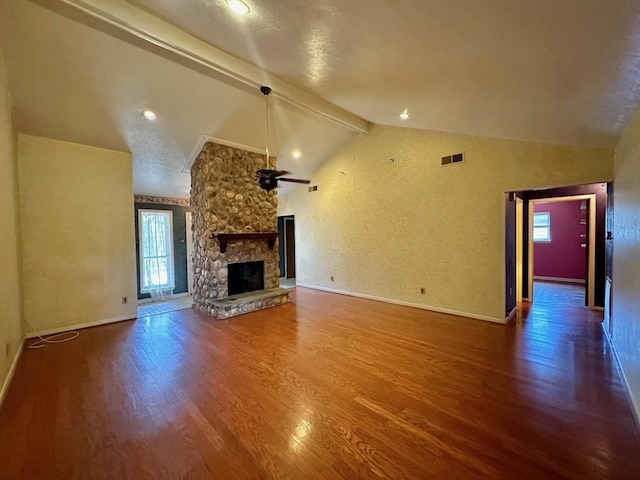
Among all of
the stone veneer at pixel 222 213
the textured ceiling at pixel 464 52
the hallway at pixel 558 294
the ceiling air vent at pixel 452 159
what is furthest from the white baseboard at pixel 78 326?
the hallway at pixel 558 294

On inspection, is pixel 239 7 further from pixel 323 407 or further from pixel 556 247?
pixel 556 247

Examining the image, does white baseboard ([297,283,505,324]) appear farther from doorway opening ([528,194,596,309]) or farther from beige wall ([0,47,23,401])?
beige wall ([0,47,23,401])

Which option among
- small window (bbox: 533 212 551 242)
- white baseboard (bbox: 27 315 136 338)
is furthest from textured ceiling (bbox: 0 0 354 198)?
small window (bbox: 533 212 551 242)

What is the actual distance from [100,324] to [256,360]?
3079 mm

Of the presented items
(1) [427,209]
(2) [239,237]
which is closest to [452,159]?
(1) [427,209]

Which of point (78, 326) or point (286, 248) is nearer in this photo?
point (78, 326)

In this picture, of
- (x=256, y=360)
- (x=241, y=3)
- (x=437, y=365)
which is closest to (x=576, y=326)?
(x=437, y=365)

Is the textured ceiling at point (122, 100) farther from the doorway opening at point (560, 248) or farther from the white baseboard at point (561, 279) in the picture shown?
the white baseboard at point (561, 279)

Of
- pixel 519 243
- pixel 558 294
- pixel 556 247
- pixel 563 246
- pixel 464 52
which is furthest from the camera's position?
pixel 556 247

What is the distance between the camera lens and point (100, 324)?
4289 mm

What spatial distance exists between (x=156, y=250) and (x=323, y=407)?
6.17 m

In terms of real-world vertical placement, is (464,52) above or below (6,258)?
above

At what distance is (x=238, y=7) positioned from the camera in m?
2.12

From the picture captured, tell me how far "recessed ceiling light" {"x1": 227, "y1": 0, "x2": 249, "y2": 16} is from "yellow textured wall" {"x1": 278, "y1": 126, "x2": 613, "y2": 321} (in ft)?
11.7
